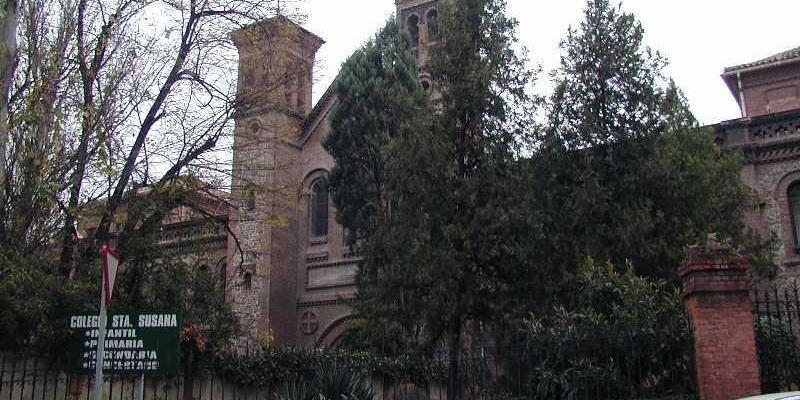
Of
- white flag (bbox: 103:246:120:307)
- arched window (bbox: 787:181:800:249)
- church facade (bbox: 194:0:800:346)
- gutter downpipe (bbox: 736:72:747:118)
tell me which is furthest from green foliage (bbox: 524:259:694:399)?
gutter downpipe (bbox: 736:72:747:118)

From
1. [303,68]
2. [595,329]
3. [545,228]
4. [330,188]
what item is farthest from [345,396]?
[330,188]

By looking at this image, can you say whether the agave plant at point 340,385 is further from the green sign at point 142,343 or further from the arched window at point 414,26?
the arched window at point 414,26

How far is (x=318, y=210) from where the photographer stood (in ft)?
90.1

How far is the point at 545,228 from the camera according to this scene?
52.6ft

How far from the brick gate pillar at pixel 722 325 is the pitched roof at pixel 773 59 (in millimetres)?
18951

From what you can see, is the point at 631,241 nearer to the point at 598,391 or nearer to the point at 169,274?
the point at 598,391

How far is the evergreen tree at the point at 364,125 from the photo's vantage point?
21531mm

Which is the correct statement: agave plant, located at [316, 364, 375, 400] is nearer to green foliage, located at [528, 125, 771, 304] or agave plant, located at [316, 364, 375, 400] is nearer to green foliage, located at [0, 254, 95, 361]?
green foliage, located at [0, 254, 95, 361]

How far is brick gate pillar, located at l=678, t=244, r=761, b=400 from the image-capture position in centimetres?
954

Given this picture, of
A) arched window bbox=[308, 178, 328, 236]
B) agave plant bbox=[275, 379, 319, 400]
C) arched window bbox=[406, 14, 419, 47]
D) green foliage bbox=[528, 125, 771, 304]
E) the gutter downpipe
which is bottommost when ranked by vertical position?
agave plant bbox=[275, 379, 319, 400]

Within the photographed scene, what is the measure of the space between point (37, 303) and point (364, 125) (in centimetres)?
1081

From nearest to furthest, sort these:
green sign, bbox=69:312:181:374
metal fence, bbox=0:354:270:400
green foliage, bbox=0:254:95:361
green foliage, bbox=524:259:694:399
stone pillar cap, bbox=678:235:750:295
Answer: stone pillar cap, bbox=678:235:750:295
green foliage, bbox=524:259:694:399
green sign, bbox=69:312:181:374
green foliage, bbox=0:254:95:361
metal fence, bbox=0:354:270:400

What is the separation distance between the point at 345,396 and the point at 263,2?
8192 mm

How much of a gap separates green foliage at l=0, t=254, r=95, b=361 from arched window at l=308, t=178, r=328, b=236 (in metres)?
13.4
